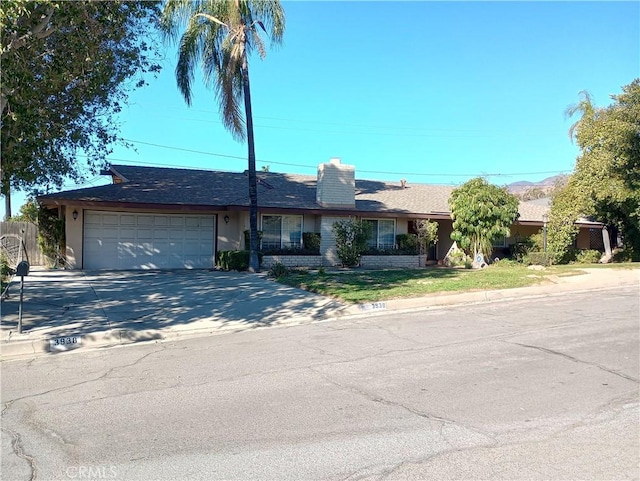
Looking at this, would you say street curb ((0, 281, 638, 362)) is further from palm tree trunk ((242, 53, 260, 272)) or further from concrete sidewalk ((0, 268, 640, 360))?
palm tree trunk ((242, 53, 260, 272))

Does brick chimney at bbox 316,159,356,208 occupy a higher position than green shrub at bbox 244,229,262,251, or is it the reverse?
brick chimney at bbox 316,159,356,208

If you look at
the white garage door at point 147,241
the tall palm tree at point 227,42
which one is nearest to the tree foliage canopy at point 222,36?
the tall palm tree at point 227,42

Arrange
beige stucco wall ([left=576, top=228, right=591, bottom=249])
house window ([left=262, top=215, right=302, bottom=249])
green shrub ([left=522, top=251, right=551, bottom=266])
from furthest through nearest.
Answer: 1. beige stucco wall ([left=576, top=228, right=591, bottom=249])
2. green shrub ([left=522, top=251, right=551, bottom=266])
3. house window ([left=262, top=215, right=302, bottom=249])

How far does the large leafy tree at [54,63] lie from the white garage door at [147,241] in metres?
5.49

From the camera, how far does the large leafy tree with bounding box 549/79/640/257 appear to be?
21.6 metres

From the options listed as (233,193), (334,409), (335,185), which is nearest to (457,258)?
(335,185)

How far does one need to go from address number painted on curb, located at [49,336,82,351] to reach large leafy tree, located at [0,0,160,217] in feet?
12.6

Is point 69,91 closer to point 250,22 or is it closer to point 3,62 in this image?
point 3,62

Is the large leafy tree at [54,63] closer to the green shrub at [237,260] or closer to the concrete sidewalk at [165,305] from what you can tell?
the concrete sidewalk at [165,305]

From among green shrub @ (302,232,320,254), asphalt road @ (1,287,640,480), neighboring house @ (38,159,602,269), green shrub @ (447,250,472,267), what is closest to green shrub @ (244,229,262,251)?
neighboring house @ (38,159,602,269)

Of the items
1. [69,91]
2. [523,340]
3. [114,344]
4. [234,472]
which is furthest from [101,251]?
[234,472]

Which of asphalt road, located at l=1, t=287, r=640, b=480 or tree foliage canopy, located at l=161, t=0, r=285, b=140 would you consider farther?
tree foliage canopy, located at l=161, t=0, r=285, b=140

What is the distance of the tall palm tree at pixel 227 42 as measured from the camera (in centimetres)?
1805

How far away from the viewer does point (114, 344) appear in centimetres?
857
